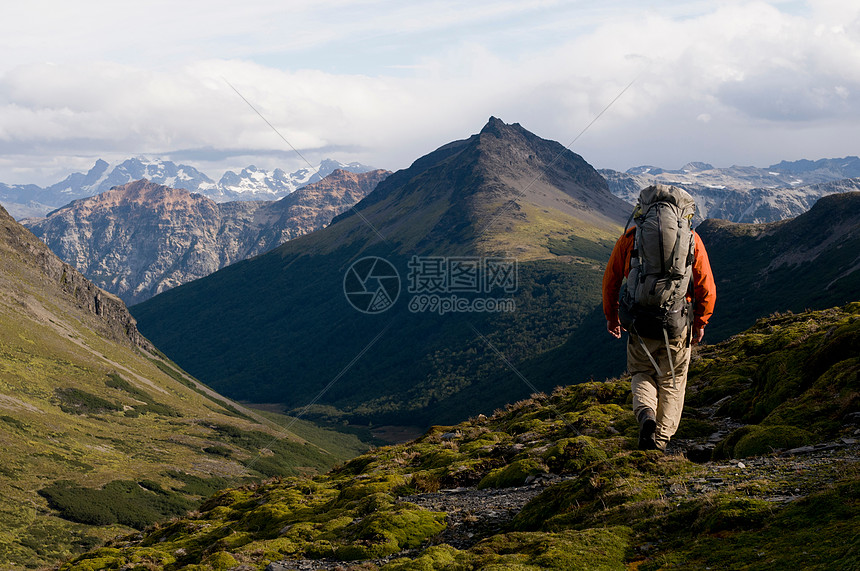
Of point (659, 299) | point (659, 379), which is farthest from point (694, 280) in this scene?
point (659, 379)

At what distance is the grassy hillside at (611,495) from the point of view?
12680 mm

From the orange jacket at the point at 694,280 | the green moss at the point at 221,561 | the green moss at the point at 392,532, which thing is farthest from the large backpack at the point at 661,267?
the green moss at the point at 221,561

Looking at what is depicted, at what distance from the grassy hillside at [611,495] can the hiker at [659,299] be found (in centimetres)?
216

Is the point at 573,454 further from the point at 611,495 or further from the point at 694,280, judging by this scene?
the point at 694,280

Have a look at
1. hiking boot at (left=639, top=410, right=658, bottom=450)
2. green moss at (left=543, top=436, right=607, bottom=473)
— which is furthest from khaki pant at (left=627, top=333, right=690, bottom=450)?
green moss at (left=543, top=436, right=607, bottom=473)

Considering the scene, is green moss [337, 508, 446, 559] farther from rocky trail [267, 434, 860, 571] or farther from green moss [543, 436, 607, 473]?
green moss [543, 436, 607, 473]

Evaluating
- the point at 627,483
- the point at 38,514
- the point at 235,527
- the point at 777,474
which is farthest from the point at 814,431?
the point at 38,514

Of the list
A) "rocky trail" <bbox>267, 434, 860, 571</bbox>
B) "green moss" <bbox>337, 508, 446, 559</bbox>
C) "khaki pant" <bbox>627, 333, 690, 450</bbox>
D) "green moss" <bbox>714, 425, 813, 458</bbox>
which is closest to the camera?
"rocky trail" <bbox>267, 434, 860, 571</bbox>

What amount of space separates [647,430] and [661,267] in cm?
460

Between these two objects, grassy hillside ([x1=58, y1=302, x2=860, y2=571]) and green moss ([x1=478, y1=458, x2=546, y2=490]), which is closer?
grassy hillside ([x1=58, y1=302, x2=860, y2=571])

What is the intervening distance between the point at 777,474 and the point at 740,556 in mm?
4819

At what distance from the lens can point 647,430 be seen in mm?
17438

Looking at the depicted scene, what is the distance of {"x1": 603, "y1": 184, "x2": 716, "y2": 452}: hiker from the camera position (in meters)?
16.0

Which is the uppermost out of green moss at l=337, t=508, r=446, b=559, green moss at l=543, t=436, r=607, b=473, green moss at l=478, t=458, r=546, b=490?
green moss at l=543, t=436, r=607, b=473
